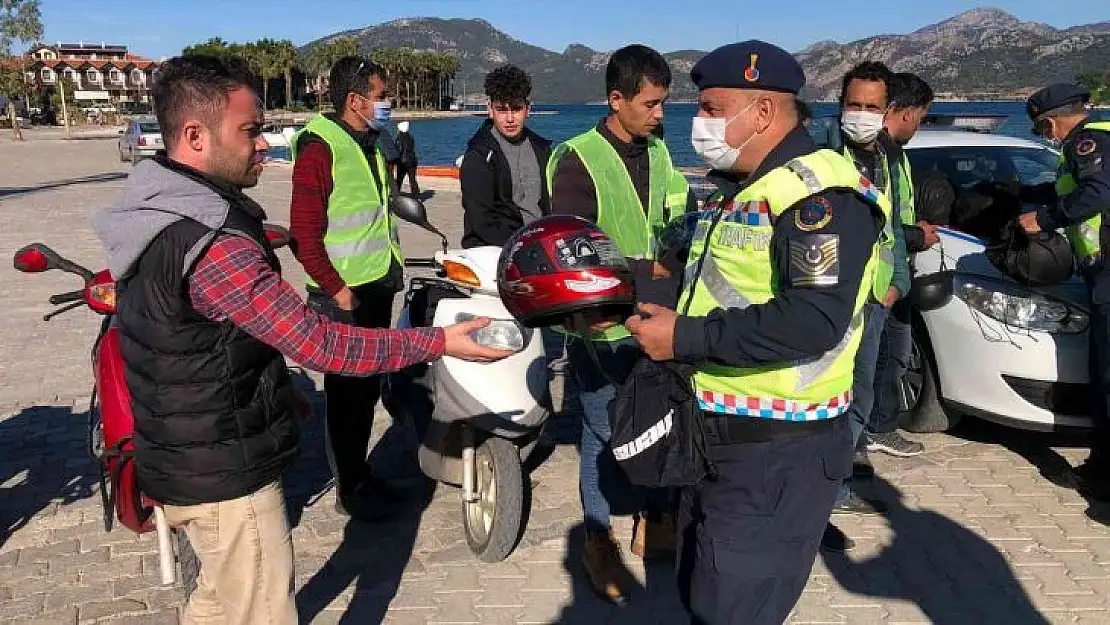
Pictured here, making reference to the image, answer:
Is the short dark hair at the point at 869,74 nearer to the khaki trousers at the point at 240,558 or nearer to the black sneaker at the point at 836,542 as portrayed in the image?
the black sneaker at the point at 836,542

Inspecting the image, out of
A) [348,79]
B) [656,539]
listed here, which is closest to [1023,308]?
[656,539]

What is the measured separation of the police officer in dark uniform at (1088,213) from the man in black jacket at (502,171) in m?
2.63

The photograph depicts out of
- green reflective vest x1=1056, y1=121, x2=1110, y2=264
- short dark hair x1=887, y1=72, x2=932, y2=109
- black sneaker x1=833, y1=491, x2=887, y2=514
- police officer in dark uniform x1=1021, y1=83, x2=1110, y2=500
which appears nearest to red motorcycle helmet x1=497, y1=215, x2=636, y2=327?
black sneaker x1=833, y1=491, x2=887, y2=514

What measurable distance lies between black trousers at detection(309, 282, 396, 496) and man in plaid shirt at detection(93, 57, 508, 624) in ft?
5.29

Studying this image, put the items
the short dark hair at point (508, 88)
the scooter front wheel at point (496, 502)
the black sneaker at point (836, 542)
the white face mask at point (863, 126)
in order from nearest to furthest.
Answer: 1. the scooter front wheel at point (496, 502)
2. the black sneaker at point (836, 542)
3. the white face mask at point (863, 126)
4. the short dark hair at point (508, 88)

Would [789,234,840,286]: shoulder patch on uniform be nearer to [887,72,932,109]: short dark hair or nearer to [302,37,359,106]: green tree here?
[887,72,932,109]: short dark hair

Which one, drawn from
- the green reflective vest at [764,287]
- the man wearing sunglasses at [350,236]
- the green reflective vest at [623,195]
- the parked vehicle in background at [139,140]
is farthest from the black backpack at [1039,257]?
the parked vehicle in background at [139,140]

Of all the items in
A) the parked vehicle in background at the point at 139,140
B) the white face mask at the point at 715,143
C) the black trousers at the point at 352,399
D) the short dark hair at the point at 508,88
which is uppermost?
the short dark hair at the point at 508,88

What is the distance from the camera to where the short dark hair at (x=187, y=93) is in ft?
7.03

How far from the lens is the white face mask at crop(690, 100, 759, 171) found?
221cm

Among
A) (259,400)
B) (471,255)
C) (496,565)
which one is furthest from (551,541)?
(259,400)

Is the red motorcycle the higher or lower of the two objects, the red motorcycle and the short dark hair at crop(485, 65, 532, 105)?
the lower

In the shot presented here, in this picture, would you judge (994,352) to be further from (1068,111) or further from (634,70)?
(634,70)

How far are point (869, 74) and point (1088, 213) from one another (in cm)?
124
